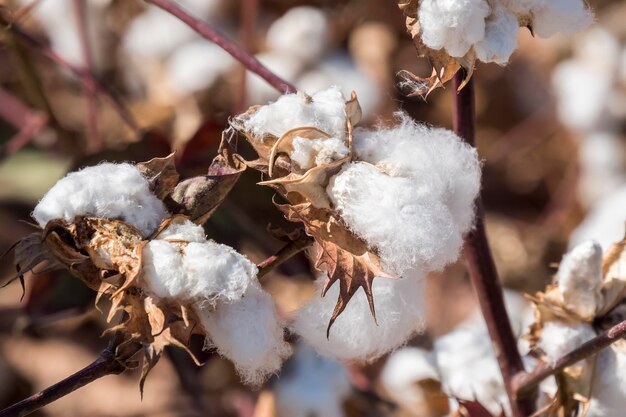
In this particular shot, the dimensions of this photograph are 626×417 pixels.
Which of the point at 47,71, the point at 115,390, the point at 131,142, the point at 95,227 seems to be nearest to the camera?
the point at 95,227

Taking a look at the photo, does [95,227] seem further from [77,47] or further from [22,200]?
[77,47]

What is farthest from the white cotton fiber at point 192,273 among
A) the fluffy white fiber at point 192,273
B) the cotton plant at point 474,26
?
the cotton plant at point 474,26

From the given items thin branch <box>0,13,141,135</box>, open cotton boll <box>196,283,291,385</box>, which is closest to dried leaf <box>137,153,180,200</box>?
open cotton boll <box>196,283,291,385</box>

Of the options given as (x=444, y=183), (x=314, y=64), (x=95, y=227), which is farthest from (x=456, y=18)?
(x=314, y=64)

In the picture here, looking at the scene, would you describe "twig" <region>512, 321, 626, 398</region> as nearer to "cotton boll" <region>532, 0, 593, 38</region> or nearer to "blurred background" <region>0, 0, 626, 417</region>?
"cotton boll" <region>532, 0, 593, 38</region>

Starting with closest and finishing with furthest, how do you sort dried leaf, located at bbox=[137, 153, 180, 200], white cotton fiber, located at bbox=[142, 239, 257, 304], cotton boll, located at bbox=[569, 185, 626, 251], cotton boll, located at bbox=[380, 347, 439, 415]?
white cotton fiber, located at bbox=[142, 239, 257, 304] → dried leaf, located at bbox=[137, 153, 180, 200] → cotton boll, located at bbox=[380, 347, 439, 415] → cotton boll, located at bbox=[569, 185, 626, 251]

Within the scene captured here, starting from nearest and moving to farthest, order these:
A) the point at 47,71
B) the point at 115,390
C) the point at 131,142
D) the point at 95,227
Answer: the point at 95,227, the point at 131,142, the point at 115,390, the point at 47,71
